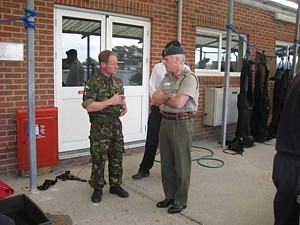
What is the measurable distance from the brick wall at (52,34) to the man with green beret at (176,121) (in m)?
1.87

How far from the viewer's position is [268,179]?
4.60 meters

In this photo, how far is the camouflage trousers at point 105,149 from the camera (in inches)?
142

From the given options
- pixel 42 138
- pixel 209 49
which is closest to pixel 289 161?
pixel 42 138

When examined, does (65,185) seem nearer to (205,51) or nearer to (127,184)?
(127,184)

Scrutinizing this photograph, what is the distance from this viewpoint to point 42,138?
4.28 metres

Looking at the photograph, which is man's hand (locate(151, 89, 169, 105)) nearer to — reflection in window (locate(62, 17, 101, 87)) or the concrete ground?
the concrete ground

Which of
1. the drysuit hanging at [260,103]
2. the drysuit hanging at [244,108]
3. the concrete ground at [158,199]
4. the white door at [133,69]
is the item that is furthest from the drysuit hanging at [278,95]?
the white door at [133,69]

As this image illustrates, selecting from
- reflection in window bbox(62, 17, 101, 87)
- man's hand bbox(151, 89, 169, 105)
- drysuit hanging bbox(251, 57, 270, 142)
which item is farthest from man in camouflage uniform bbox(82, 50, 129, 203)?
drysuit hanging bbox(251, 57, 270, 142)

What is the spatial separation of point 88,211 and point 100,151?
0.65 m

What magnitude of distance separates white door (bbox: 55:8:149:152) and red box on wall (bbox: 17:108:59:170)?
0.35 metres

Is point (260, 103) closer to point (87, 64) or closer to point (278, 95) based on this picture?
point (278, 95)

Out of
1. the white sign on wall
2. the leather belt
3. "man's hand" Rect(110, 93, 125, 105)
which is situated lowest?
the leather belt

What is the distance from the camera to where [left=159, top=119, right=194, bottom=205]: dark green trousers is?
3.36m

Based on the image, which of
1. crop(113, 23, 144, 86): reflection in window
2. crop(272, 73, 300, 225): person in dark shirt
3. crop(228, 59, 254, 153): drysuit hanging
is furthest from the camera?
crop(228, 59, 254, 153): drysuit hanging
